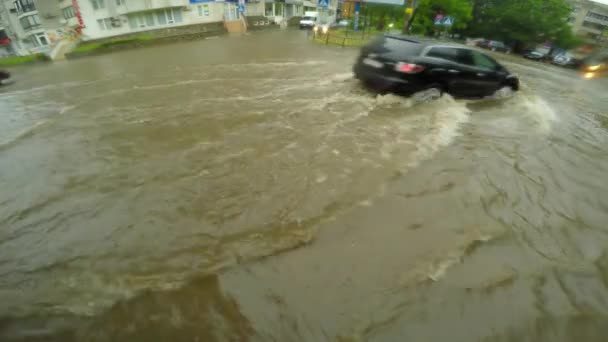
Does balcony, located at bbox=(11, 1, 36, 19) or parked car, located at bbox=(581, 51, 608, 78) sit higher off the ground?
balcony, located at bbox=(11, 1, 36, 19)

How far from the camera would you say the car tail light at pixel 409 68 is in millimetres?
5844

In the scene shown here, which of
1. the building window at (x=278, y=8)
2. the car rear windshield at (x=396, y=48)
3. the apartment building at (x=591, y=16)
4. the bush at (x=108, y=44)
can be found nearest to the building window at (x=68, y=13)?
the bush at (x=108, y=44)

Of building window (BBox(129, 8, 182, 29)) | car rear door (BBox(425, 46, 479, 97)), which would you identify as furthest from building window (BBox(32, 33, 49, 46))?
car rear door (BBox(425, 46, 479, 97))

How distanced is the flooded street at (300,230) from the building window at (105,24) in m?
33.4

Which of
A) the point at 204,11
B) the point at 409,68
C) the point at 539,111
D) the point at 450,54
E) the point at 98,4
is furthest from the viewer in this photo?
the point at 204,11

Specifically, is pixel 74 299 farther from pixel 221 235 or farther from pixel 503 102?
pixel 503 102

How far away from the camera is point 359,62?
6.93 metres

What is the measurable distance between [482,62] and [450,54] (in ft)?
3.99

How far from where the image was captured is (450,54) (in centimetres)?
620

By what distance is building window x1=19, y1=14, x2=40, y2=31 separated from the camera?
122 ft

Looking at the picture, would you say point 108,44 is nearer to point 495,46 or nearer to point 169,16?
point 169,16

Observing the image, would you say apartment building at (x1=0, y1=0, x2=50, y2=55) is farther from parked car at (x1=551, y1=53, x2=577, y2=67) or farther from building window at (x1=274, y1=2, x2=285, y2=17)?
parked car at (x1=551, y1=53, x2=577, y2=67)

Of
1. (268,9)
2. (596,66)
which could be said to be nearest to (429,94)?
(596,66)

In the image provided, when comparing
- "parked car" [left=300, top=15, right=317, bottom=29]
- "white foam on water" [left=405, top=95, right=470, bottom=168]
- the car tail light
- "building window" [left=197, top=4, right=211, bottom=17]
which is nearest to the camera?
"white foam on water" [left=405, top=95, right=470, bottom=168]
